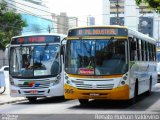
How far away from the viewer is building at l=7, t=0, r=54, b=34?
103719 mm

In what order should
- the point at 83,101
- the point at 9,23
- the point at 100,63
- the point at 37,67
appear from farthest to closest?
the point at 9,23 < the point at 37,67 < the point at 83,101 < the point at 100,63

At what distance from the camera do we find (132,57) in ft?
57.9

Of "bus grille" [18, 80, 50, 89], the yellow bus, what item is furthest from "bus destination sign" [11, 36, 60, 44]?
the yellow bus

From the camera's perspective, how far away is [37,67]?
20.2 metres

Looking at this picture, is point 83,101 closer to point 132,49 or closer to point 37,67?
point 37,67

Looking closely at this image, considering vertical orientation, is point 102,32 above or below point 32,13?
below

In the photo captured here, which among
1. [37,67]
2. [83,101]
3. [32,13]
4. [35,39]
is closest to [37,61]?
[37,67]

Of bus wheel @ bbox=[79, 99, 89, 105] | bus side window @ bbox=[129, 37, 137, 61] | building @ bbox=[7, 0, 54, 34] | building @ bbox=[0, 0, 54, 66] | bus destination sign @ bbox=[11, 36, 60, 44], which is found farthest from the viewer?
building @ bbox=[7, 0, 54, 34]

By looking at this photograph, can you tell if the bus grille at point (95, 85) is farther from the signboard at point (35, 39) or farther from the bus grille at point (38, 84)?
the signboard at point (35, 39)

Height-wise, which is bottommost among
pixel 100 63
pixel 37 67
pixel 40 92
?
pixel 40 92

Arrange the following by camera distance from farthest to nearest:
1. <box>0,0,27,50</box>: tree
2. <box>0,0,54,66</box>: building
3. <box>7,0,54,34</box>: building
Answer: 1. <box>7,0,54,34</box>: building
2. <box>0,0,54,66</box>: building
3. <box>0,0,27,50</box>: tree

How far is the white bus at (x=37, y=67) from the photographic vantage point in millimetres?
19906

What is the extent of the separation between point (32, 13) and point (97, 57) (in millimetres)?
104127

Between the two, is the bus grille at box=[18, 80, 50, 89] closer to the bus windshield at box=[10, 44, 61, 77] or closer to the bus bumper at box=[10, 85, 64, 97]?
the bus bumper at box=[10, 85, 64, 97]
